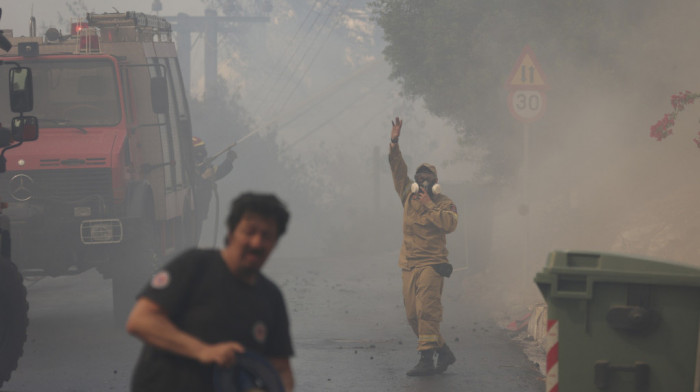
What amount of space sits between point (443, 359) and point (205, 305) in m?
5.65

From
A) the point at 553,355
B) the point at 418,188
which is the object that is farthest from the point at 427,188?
the point at 553,355

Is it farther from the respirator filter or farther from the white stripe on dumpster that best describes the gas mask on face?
the white stripe on dumpster

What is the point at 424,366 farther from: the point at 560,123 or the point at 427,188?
the point at 560,123

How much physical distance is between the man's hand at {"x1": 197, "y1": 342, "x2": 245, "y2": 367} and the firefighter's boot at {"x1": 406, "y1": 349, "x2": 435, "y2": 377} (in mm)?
5488

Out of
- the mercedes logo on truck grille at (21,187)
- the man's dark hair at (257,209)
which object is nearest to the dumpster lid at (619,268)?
the man's dark hair at (257,209)

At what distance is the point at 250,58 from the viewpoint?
112812 millimetres

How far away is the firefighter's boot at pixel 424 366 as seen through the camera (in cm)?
859

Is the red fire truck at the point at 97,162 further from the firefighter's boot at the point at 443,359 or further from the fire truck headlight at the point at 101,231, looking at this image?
the firefighter's boot at the point at 443,359

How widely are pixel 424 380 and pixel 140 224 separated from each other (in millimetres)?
4410

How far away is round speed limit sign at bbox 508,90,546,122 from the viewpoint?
42.8ft

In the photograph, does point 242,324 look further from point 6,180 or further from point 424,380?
point 6,180

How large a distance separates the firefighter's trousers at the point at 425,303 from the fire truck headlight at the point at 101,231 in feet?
11.7

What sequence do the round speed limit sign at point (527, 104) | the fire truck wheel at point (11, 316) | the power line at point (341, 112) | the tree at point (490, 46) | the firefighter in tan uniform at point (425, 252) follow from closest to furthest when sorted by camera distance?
the fire truck wheel at point (11, 316) < the firefighter in tan uniform at point (425, 252) < the round speed limit sign at point (527, 104) < the tree at point (490, 46) < the power line at point (341, 112)

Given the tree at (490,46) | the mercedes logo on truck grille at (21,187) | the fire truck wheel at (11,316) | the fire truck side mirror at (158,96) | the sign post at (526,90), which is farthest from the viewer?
the tree at (490,46)
